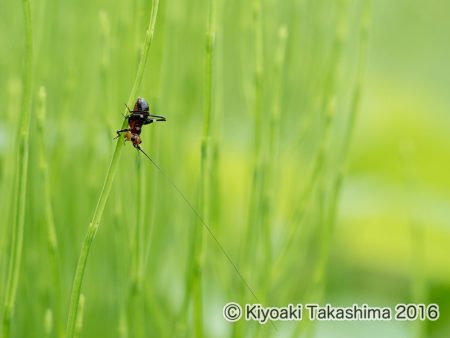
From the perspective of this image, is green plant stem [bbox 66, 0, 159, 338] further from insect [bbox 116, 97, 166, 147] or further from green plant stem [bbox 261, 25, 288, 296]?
green plant stem [bbox 261, 25, 288, 296]

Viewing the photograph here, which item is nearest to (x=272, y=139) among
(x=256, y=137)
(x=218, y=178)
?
(x=256, y=137)

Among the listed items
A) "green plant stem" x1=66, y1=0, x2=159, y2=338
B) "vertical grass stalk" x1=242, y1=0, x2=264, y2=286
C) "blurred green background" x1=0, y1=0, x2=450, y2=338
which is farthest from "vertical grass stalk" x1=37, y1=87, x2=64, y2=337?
"vertical grass stalk" x1=242, y1=0, x2=264, y2=286

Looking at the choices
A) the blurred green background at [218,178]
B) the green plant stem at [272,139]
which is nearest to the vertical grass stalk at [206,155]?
the blurred green background at [218,178]

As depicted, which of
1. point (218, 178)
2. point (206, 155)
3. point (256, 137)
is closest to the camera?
point (206, 155)

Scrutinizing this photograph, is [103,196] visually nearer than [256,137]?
Yes

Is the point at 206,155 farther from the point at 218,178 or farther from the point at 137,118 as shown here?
the point at 218,178

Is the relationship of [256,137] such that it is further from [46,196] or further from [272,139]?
[46,196]

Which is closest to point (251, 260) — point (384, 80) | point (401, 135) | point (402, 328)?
point (402, 328)

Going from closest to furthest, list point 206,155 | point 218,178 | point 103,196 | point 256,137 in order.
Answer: point 103,196 < point 206,155 < point 256,137 < point 218,178

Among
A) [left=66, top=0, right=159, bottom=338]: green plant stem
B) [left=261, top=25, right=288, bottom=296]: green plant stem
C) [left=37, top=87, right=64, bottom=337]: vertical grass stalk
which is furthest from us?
[left=261, top=25, right=288, bottom=296]: green plant stem
